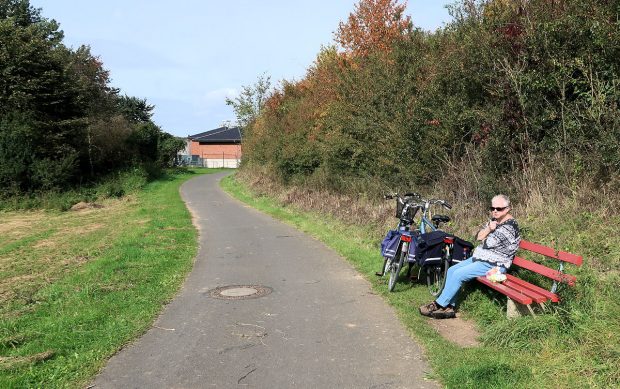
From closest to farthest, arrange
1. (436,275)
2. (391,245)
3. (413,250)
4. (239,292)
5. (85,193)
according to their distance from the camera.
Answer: (413,250), (436,275), (391,245), (239,292), (85,193)

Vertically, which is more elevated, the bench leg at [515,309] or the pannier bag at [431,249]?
the pannier bag at [431,249]

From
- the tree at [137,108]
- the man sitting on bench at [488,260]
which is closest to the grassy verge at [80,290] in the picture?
the man sitting on bench at [488,260]

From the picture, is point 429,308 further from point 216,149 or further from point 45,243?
point 216,149

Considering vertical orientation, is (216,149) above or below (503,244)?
above

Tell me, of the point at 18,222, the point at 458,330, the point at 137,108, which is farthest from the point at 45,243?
the point at 137,108

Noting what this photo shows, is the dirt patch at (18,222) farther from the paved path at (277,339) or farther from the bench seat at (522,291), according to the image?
the bench seat at (522,291)

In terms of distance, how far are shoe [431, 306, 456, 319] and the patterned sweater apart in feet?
2.39

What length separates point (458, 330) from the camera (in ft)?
18.3

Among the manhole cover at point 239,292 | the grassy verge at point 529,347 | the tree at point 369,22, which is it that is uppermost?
the tree at point 369,22

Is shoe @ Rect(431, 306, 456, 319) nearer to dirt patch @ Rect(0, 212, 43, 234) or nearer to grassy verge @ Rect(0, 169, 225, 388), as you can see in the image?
grassy verge @ Rect(0, 169, 225, 388)

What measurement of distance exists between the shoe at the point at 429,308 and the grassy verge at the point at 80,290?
327 centimetres

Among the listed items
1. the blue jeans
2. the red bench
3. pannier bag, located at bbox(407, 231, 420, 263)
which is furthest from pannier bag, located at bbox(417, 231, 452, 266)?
the red bench

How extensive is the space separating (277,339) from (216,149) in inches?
3041

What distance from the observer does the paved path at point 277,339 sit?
4.43m
